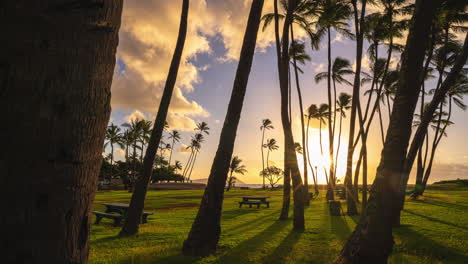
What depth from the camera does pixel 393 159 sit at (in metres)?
5.31

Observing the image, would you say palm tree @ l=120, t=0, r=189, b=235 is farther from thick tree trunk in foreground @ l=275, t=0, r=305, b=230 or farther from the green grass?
thick tree trunk in foreground @ l=275, t=0, r=305, b=230

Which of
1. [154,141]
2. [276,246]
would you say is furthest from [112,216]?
[276,246]

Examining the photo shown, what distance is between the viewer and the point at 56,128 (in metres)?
1.09

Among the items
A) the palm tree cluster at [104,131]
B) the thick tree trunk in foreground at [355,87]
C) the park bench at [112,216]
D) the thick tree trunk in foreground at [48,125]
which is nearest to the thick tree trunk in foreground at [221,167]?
the palm tree cluster at [104,131]

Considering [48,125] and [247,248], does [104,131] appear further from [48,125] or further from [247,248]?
[247,248]

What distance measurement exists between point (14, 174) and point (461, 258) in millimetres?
9054

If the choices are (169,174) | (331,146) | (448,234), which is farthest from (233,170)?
(448,234)

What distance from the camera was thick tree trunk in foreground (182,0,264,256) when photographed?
6.67 metres

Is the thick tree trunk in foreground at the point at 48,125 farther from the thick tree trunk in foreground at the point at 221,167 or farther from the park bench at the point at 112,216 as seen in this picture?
the park bench at the point at 112,216

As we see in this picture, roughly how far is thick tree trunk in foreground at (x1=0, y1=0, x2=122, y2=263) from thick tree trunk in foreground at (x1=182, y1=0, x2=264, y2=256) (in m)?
5.80

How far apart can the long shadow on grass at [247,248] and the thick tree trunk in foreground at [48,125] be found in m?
5.70

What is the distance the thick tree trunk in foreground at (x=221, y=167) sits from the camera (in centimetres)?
667

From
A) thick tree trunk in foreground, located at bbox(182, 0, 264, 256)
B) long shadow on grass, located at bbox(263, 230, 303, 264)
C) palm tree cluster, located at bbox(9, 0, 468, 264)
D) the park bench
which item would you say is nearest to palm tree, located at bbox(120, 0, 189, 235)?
palm tree cluster, located at bbox(9, 0, 468, 264)

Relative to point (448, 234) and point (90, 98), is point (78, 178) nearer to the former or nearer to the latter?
point (90, 98)
